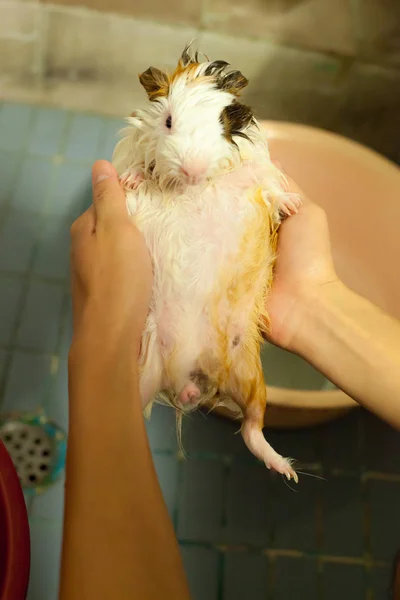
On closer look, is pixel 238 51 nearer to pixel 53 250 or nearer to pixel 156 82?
pixel 156 82

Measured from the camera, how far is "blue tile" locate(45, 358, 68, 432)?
1291 mm

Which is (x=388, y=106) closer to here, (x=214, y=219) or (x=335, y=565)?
(x=214, y=219)

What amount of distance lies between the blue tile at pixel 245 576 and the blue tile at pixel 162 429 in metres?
0.29

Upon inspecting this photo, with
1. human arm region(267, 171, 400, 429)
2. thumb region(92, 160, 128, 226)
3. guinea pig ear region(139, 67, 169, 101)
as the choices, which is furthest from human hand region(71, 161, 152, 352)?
human arm region(267, 171, 400, 429)

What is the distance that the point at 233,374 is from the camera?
894 mm


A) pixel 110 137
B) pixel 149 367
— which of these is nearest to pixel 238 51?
pixel 110 137

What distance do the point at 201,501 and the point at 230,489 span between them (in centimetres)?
8

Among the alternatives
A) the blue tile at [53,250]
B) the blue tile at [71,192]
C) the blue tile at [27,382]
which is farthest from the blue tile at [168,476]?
the blue tile at [71,192]

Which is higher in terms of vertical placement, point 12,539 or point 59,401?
point 59,401

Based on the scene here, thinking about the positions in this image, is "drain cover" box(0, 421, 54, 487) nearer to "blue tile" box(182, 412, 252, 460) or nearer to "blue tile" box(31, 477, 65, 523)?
"blue tile" box(31, 477, 65, 523)

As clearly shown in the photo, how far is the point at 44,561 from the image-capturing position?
3.70 ft

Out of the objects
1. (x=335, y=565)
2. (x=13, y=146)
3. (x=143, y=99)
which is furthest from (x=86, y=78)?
(x=335, y=565)

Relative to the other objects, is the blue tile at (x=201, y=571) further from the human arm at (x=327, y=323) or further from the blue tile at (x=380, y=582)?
the human arm at (x=327, y=323)

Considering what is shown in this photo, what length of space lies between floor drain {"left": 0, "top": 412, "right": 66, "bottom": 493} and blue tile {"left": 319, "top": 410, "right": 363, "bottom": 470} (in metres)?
0.68
